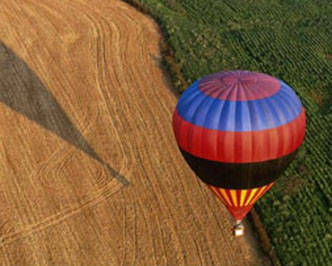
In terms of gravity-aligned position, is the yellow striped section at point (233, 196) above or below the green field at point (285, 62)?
above

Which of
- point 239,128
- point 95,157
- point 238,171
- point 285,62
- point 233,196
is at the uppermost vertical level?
point 239,128

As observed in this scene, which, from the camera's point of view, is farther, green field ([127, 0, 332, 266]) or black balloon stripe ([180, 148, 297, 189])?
green field ([127, 0, 332, 266])

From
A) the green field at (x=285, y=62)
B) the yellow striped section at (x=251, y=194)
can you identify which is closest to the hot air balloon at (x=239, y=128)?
the yellow striped section at (x=251, y=194)

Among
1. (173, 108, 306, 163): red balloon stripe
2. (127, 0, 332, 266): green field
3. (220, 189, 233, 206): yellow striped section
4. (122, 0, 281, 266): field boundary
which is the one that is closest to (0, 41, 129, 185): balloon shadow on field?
(122, 0, 281, 266): field boundary

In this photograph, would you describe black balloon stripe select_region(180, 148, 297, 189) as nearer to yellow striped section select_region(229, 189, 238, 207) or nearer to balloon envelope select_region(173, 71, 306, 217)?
balloon envelope select_region(173, 71, 306, 217)

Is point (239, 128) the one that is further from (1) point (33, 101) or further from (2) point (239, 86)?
(1) point (33, 101)

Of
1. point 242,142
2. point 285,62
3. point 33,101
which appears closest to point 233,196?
point 242,142

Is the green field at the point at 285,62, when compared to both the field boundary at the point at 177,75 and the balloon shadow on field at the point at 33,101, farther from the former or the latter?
the balloon shadow on field at the point at 33,101
